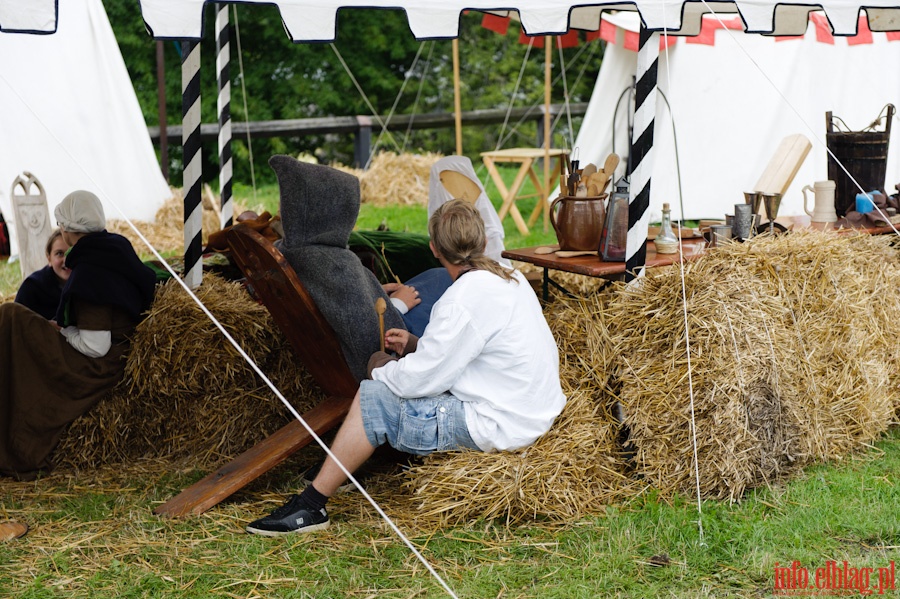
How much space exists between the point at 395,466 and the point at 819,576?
1.68m

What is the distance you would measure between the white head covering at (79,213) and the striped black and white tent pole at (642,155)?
2114 millimetres

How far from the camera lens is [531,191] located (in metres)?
10.8

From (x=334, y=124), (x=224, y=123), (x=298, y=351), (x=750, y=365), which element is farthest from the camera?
(x=334, y=124)

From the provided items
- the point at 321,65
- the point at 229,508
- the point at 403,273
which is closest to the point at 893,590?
the point at 229,508

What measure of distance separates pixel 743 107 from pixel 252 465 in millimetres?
6471

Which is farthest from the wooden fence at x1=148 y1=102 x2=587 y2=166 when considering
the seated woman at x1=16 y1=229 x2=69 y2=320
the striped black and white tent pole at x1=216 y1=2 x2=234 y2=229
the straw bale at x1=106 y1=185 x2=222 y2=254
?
the seated woman at x1=16 y1=229 x2=69 y2=320

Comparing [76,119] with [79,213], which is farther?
[76,119]

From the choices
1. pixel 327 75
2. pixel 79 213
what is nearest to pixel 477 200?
pixel 79 213

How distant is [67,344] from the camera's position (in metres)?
4.00

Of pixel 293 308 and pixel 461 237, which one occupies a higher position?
pixel 461 237

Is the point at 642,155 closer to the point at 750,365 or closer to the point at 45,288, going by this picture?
the point at 750,365

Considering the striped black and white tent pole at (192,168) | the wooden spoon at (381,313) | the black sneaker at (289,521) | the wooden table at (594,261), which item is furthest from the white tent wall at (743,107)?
the black sneaker at (289,521)

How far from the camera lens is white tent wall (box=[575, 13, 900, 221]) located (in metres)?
8.32

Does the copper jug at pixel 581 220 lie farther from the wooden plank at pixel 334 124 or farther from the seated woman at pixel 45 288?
the wooden plank at pixel 334 124
